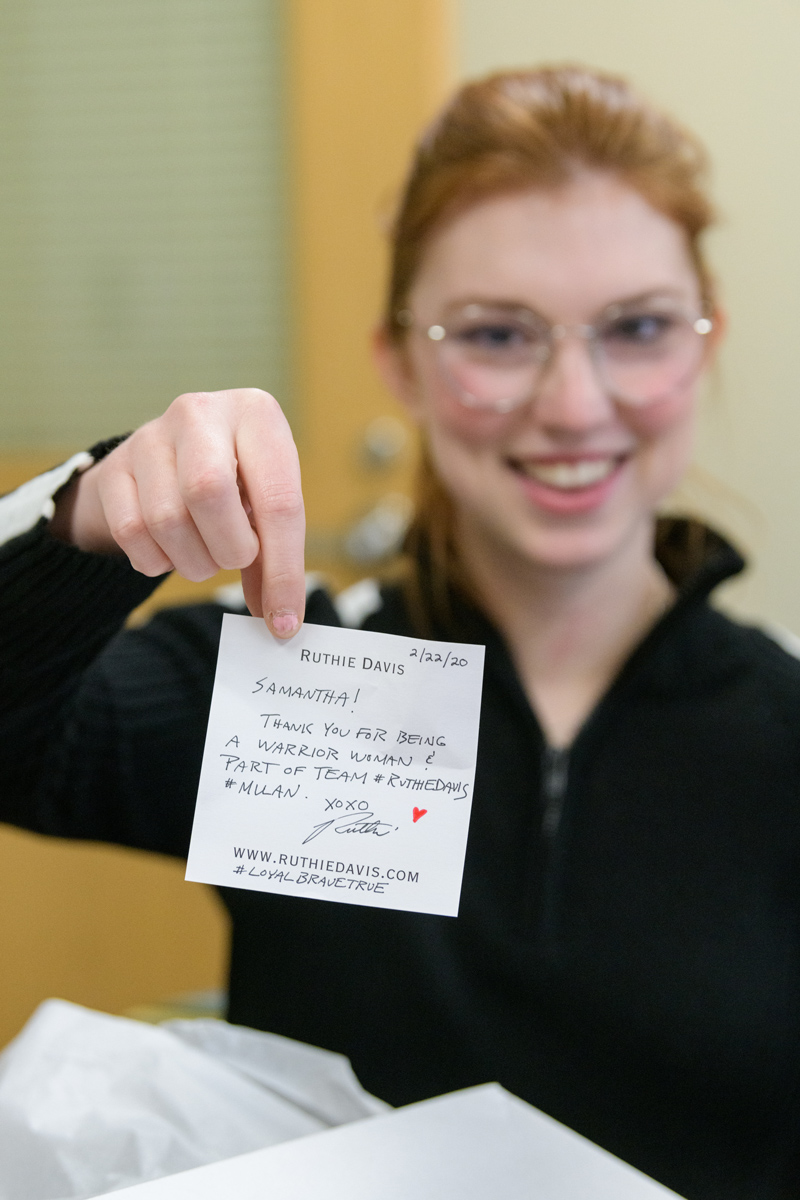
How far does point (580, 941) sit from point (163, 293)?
3.43 feet

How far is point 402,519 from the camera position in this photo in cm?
135

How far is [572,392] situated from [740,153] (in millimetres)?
835

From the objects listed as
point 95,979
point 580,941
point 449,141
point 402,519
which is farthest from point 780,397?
point 95,979

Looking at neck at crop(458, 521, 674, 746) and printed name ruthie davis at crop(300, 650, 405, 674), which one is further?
neck at crop(458, 521, 674, 746)

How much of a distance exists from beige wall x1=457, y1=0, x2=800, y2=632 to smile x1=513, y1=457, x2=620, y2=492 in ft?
2.14

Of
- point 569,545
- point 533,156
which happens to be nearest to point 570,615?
point 569,545

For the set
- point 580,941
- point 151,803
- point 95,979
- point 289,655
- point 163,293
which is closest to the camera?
→ point 289,655

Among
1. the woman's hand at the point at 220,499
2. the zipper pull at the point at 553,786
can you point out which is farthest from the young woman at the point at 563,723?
the woman's hand at the point at 220,499

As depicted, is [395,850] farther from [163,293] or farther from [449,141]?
[163,293]

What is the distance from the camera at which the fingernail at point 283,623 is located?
1.34 feet

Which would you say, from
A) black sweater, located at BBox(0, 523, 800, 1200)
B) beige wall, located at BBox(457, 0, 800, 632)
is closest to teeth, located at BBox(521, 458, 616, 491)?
black sweater, located at BBox(0, 523, 800, 1200)

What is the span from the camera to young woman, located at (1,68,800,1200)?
0.67 metres
